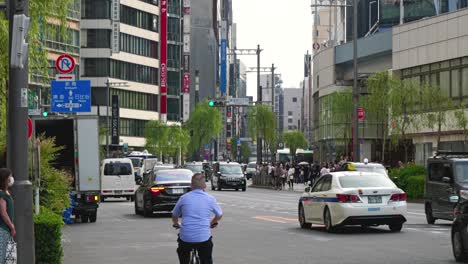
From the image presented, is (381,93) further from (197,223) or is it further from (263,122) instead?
(197,223)

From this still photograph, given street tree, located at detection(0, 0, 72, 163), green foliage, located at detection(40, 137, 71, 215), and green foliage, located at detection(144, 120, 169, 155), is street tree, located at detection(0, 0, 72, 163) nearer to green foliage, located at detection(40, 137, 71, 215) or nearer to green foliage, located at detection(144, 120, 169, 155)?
green foliage, located at detection(40, 137, 71, 215)

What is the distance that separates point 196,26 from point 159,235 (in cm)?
13913

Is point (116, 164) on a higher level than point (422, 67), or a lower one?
lower

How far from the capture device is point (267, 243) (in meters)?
23.7

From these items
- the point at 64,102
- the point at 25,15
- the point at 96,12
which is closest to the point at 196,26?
the point at 96,12

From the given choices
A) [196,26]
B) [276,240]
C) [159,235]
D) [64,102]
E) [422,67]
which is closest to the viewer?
[276,240]

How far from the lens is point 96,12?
110 metres

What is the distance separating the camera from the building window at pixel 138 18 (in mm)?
116062

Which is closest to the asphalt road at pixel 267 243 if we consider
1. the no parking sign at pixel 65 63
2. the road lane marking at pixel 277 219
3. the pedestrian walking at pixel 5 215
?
the road lane marking at pixel 277 219

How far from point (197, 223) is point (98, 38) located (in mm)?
99355

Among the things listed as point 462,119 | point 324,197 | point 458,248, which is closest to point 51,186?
point 324,197

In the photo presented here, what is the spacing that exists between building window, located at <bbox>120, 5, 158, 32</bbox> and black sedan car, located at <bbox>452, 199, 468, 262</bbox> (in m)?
99.0

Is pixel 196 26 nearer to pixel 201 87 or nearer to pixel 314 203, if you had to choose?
pixel 201 87

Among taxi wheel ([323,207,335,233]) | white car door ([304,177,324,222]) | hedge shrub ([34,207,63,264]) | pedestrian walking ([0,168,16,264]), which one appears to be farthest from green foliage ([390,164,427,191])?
pedestrian walking ([0,168,16,264])
